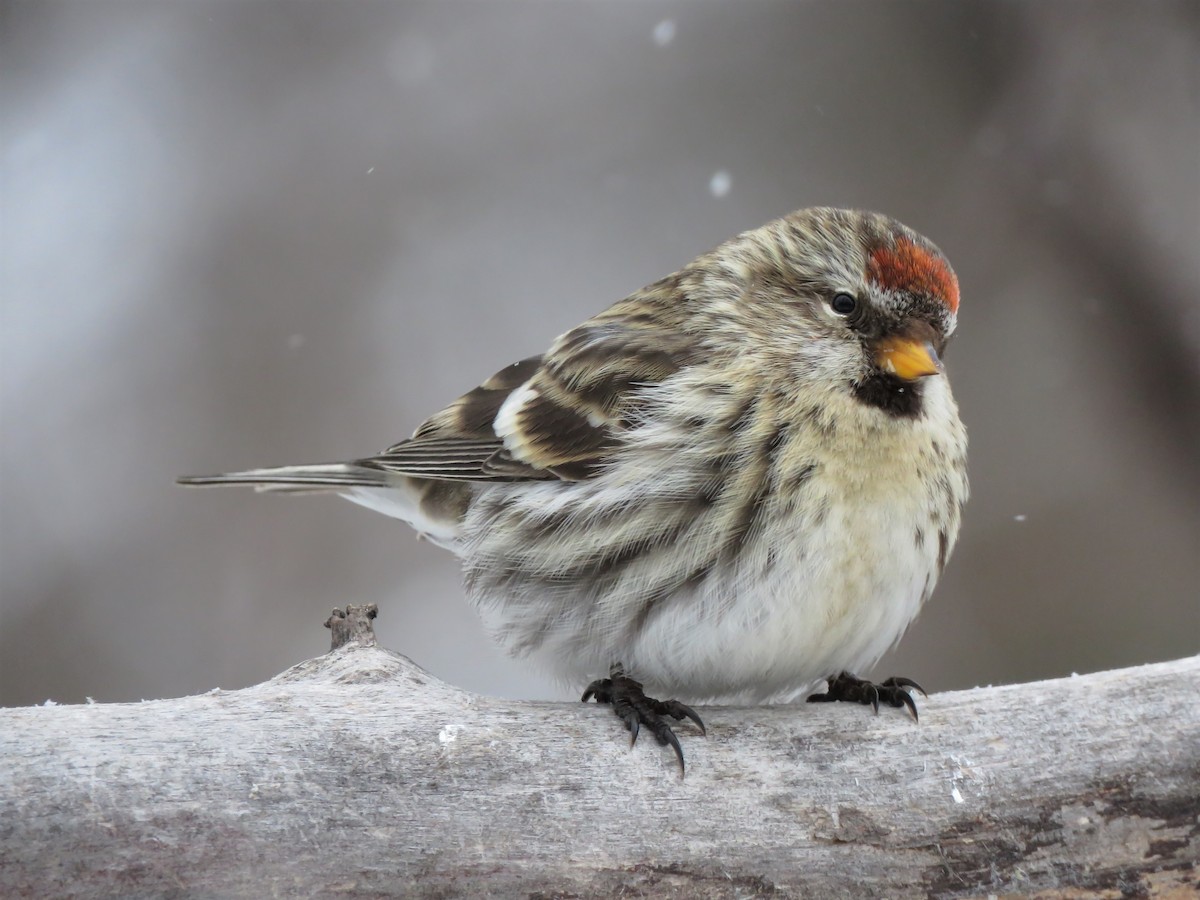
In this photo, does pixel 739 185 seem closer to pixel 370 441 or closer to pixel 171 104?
pixel 370 441

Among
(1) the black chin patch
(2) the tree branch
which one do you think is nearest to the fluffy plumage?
(1) the black chin patch

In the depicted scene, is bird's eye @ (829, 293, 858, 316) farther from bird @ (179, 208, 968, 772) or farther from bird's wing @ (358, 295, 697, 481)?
bird's wing @ (358, 295, 697, 481)

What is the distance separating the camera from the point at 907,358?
175 centimetres

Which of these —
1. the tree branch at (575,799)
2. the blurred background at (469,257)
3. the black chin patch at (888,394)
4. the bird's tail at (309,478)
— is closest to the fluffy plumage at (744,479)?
the black chin patch at (888,394)

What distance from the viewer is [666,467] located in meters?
1.76

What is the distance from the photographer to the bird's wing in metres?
1.89

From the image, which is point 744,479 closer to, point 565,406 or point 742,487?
point 742,487

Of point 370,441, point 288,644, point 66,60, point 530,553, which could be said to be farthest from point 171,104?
point 530,553

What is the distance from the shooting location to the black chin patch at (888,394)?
1.78 meters

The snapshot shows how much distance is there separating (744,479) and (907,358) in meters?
0.31

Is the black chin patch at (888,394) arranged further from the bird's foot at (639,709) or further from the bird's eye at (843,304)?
the bird's foot at (639,709)

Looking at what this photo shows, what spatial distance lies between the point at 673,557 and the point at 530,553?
280mm

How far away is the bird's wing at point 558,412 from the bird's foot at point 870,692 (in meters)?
0.52

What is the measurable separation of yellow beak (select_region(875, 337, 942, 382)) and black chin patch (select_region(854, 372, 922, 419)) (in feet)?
0.05
